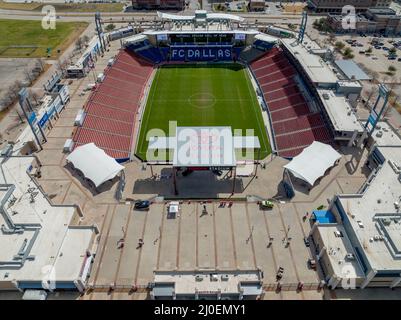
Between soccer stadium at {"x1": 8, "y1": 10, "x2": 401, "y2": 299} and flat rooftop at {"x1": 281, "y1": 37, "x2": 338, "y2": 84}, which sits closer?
soccer stadium at {"x1": 8, "y1": 10, "x2": 401, "y2": 299}

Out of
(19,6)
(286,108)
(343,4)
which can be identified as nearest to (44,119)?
(286,108)

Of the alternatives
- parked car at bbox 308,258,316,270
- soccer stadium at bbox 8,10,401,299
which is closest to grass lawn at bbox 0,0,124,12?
soccer stadium at bbox 8,10,401,299

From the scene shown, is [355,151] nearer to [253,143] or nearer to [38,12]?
[253,143]

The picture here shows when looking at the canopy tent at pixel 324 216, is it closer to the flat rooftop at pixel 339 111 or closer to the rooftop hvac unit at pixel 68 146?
the flat rooftop at pixel 339 111

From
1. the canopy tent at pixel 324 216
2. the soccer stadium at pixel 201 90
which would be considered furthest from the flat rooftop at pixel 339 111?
the canopy tent at pixel 324 216

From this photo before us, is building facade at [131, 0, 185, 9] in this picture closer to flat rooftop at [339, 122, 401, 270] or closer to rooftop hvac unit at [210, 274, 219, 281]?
flat rooftop at [339, 122, 401, 270]

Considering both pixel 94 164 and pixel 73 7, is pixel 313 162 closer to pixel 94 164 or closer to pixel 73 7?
pixel 94 164
